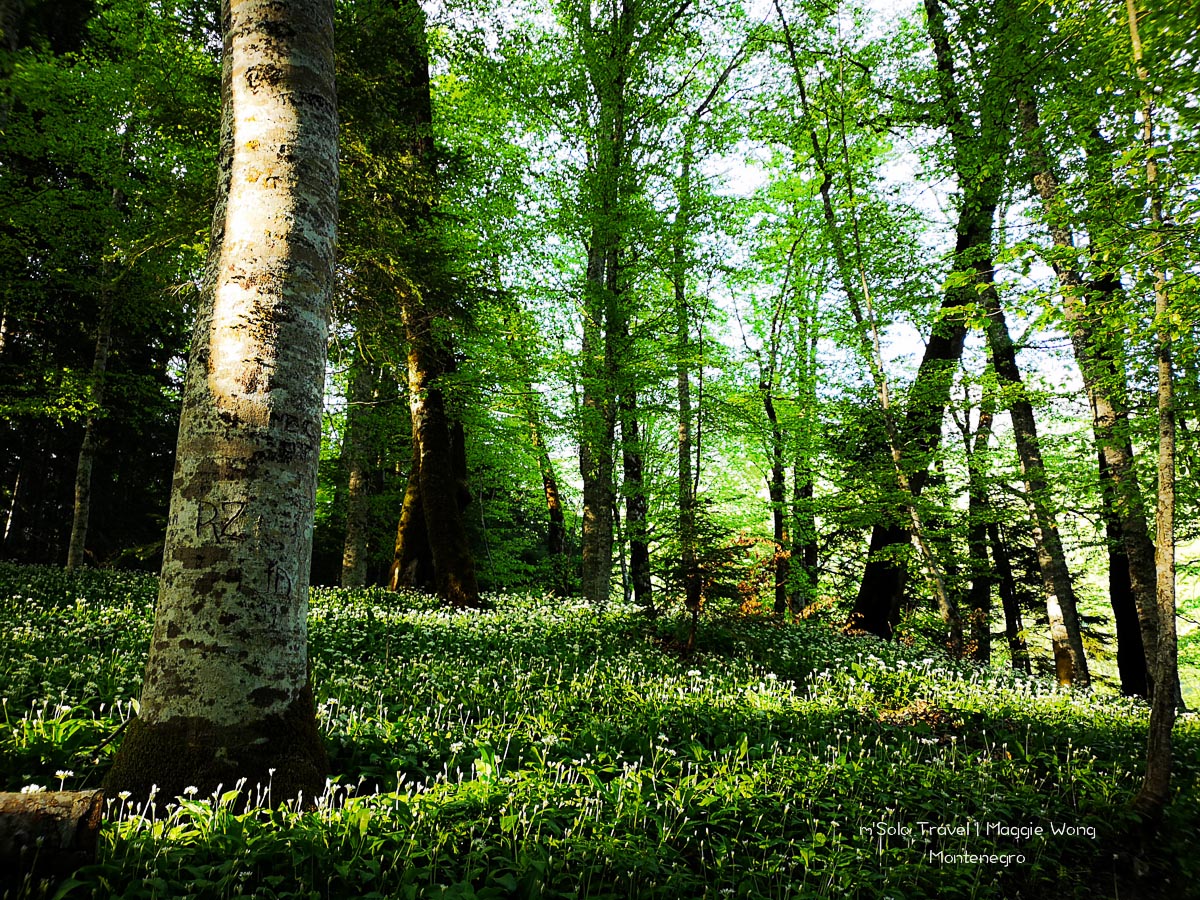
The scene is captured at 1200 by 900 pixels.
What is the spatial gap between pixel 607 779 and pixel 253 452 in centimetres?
308

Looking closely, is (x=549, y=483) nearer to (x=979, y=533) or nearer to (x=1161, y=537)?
(x=979, y=533)

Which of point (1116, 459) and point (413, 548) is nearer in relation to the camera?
point (1116, 459)

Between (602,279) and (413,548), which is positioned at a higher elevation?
(602,279)

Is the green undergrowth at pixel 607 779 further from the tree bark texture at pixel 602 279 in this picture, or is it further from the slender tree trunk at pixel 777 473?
the slender tree trunk at pixel 777 473

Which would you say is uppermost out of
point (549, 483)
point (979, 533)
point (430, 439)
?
point (549, 483)

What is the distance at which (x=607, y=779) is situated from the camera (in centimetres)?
393

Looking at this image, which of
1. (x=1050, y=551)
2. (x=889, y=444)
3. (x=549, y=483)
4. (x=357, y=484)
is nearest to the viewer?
(x=1050, y=551)

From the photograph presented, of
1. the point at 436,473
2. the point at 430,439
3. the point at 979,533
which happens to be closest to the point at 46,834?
the point at 436,473

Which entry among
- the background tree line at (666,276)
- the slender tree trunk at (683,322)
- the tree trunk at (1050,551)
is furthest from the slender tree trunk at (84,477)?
the tree trunk at (1050,551)

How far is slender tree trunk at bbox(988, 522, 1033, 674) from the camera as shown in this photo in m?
16.4

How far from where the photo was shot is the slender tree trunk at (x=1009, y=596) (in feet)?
53.8

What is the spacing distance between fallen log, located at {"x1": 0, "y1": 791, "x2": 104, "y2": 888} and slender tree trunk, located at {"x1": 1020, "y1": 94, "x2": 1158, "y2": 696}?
8.58 meters

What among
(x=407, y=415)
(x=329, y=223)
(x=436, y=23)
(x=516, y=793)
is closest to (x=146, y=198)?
(x=436, y=23)

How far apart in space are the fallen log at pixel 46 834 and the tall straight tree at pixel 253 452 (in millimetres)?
622
